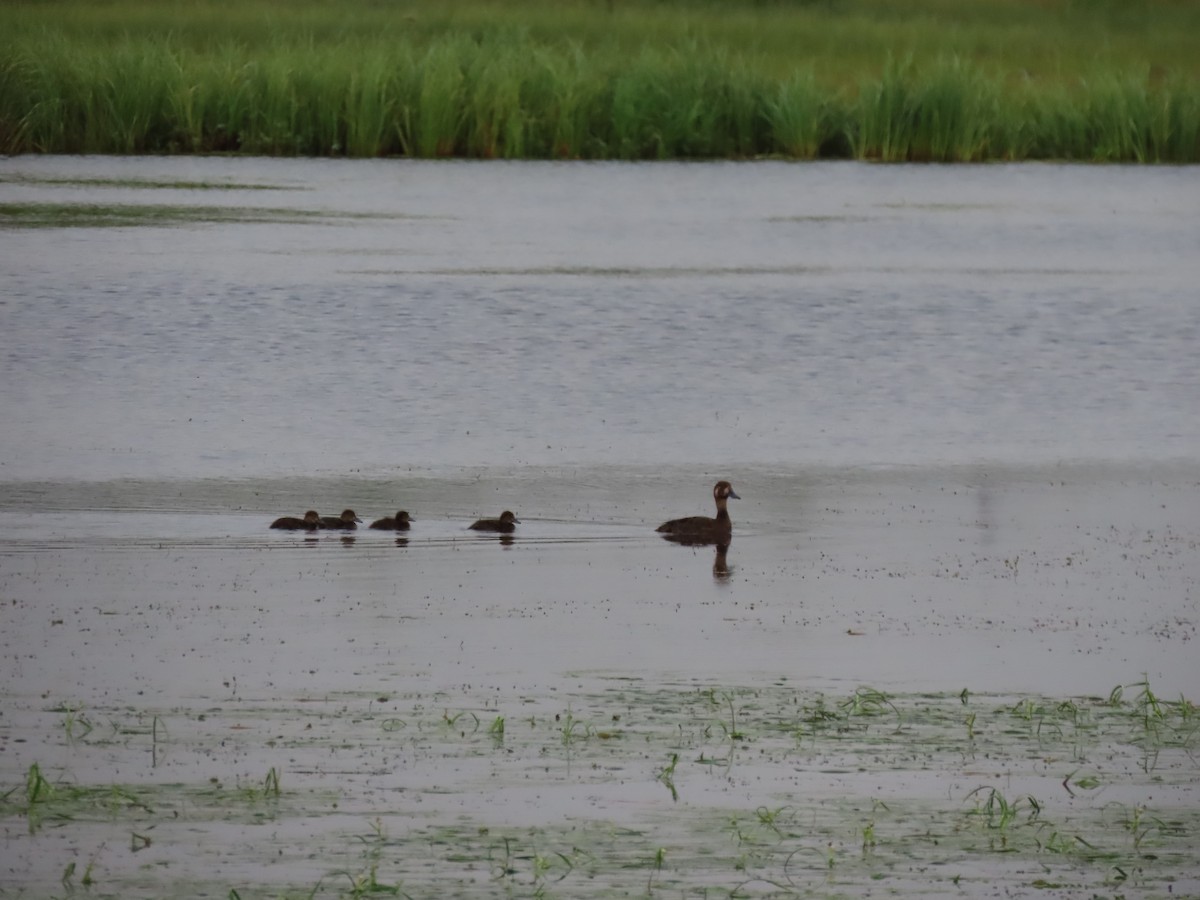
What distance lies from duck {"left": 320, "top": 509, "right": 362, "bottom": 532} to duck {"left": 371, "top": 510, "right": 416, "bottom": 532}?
0.09 metres

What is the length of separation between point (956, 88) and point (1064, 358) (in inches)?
511

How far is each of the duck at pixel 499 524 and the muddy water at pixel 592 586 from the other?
19 cm

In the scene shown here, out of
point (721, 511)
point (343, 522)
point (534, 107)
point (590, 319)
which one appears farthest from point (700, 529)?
point (534, 107)

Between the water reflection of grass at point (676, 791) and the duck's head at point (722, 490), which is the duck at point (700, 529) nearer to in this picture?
the duck's head at point (722, 490)

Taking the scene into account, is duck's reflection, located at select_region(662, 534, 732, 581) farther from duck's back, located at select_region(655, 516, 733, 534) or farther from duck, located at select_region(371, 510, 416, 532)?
duck, located at select_region(371, 510, 416, 532)

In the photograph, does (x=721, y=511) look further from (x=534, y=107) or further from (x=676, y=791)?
(x=534, y=107)

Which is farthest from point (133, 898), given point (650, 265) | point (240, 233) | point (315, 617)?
point (240, 233)

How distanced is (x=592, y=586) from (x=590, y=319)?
915 centimetres

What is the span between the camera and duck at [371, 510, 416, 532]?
9.75 metres

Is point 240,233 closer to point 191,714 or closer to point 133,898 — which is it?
point 191,714

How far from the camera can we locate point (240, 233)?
76.7 ft

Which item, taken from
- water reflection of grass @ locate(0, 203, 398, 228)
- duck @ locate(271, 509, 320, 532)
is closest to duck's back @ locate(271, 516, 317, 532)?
duck @ locate(271, 509, 320, 532)

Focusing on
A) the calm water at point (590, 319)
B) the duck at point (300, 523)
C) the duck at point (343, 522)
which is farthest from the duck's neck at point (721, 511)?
the calm water at point (590, 319)

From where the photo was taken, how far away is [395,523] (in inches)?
384
